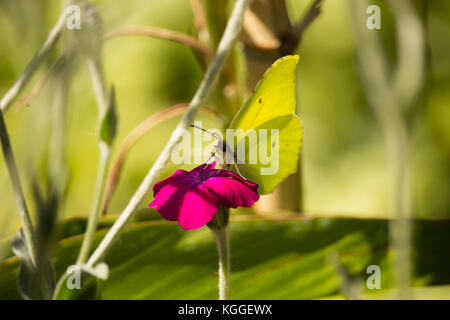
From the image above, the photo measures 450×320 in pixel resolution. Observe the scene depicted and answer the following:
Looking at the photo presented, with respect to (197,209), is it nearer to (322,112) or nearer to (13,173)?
(13,173)

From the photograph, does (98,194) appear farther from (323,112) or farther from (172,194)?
(323,112)

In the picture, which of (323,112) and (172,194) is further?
(323,112)

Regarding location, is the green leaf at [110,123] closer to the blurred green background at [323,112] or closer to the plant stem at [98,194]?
the plant stem at [98,194]

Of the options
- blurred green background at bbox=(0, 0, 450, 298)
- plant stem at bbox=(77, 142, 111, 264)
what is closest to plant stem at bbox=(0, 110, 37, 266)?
plant stem at bbox=(77, 142, 111, 264)

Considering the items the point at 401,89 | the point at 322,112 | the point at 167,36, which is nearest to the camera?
the point at 401,89

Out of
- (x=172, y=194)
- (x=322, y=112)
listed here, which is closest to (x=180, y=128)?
(x=172, y=194)

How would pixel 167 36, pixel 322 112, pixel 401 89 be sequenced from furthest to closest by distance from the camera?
1. pixel 322 112
2. pixel 167 36
3. pixel 401 89

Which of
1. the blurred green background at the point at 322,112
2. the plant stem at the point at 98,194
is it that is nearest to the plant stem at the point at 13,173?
the plant stem at the point at 98,194

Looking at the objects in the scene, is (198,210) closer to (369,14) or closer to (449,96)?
(369,14)
